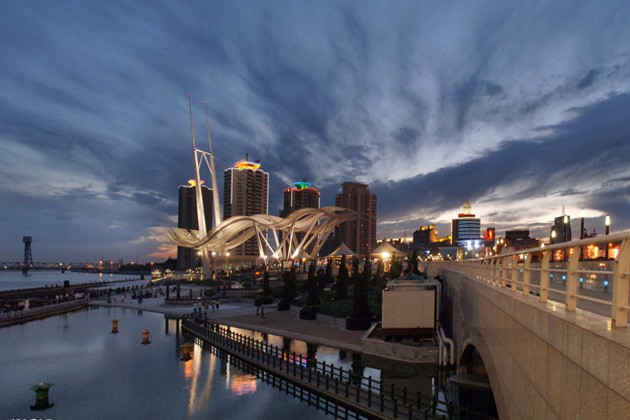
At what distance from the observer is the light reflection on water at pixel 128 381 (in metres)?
19.7

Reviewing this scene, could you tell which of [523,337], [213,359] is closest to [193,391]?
[213,359]

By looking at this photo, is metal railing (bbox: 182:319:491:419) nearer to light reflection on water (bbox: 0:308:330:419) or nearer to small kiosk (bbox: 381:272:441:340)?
light reflection on water (bbox: 0:308:330:419)

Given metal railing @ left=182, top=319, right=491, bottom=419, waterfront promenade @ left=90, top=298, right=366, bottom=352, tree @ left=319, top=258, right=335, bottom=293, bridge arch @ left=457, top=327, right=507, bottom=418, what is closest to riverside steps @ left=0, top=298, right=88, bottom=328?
waterfront promenade @ left=90, top=298, right=366, bottom=352

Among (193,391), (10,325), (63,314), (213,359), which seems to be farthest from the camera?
(63,314)

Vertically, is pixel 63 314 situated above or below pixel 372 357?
below

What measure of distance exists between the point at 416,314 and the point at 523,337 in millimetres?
21205

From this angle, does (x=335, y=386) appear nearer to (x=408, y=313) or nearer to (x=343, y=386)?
(x=343, y=386)

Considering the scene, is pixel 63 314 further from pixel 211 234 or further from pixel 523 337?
pixel 523 337

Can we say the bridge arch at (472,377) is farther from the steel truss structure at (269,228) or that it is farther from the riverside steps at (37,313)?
the steel truss structure at (269,228)

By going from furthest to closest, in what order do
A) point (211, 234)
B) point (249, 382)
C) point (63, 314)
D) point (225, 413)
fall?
1. point (211, 234)
2. point (63, 314)
3. point (249, 382)
4. point (225, 413)

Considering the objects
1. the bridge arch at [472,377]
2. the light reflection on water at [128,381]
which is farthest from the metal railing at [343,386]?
the bridge arch at [472,377]

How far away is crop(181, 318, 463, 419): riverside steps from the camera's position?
688 inches

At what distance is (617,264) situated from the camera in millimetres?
4465

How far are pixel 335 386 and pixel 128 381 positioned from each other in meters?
11.8
